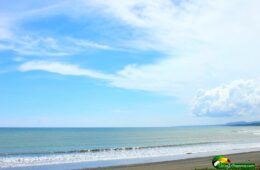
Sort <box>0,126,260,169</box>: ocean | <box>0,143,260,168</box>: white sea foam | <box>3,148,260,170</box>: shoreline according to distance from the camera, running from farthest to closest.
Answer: <box>0,126,260,169</box>: ocean
<box>0,143,260,168</box>: white sea foam
<box>3,148,260,170</box>: shoreline

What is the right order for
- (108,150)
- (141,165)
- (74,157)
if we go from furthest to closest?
1. (108,150)
2. (74,157)
3. (141,165)

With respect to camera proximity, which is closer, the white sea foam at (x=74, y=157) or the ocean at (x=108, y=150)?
the white sea foam at (x=74, y=157)

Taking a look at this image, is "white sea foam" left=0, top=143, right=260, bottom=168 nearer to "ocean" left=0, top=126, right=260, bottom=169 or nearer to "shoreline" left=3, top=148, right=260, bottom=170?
"ocean" left=0, top=126, right=260, bottom=169

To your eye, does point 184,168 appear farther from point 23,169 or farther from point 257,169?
point 23,169

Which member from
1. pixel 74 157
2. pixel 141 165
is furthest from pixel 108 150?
pixel 141 165

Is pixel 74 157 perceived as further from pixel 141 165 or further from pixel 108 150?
pixel 108 150

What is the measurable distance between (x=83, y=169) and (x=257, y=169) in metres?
11.8

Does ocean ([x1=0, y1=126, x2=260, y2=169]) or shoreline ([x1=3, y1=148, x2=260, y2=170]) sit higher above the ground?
ocean ([x1=0, y1=126, x2=260, y2=169])

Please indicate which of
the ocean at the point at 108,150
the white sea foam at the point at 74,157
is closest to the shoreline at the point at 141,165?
the ocean at the point at 108,150

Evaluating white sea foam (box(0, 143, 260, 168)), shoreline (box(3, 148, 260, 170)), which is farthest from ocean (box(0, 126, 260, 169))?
shoreline (box(3, 148, 260, 170))

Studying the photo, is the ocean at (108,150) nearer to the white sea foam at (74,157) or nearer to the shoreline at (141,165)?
the white sea foam at (74,157)

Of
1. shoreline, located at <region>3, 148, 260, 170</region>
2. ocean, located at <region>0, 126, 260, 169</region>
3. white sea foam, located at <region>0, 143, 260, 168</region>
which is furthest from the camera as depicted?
ocean, located at <region>0, 126, 260, 169</region>

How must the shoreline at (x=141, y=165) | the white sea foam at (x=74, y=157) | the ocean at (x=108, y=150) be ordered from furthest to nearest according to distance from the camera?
the ocean at (x=108, y=150) < the white sea foam at (x=74, y=157) < the shoreline at (x=141, y=165)

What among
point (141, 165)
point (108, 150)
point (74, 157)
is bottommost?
point (141, 165)
